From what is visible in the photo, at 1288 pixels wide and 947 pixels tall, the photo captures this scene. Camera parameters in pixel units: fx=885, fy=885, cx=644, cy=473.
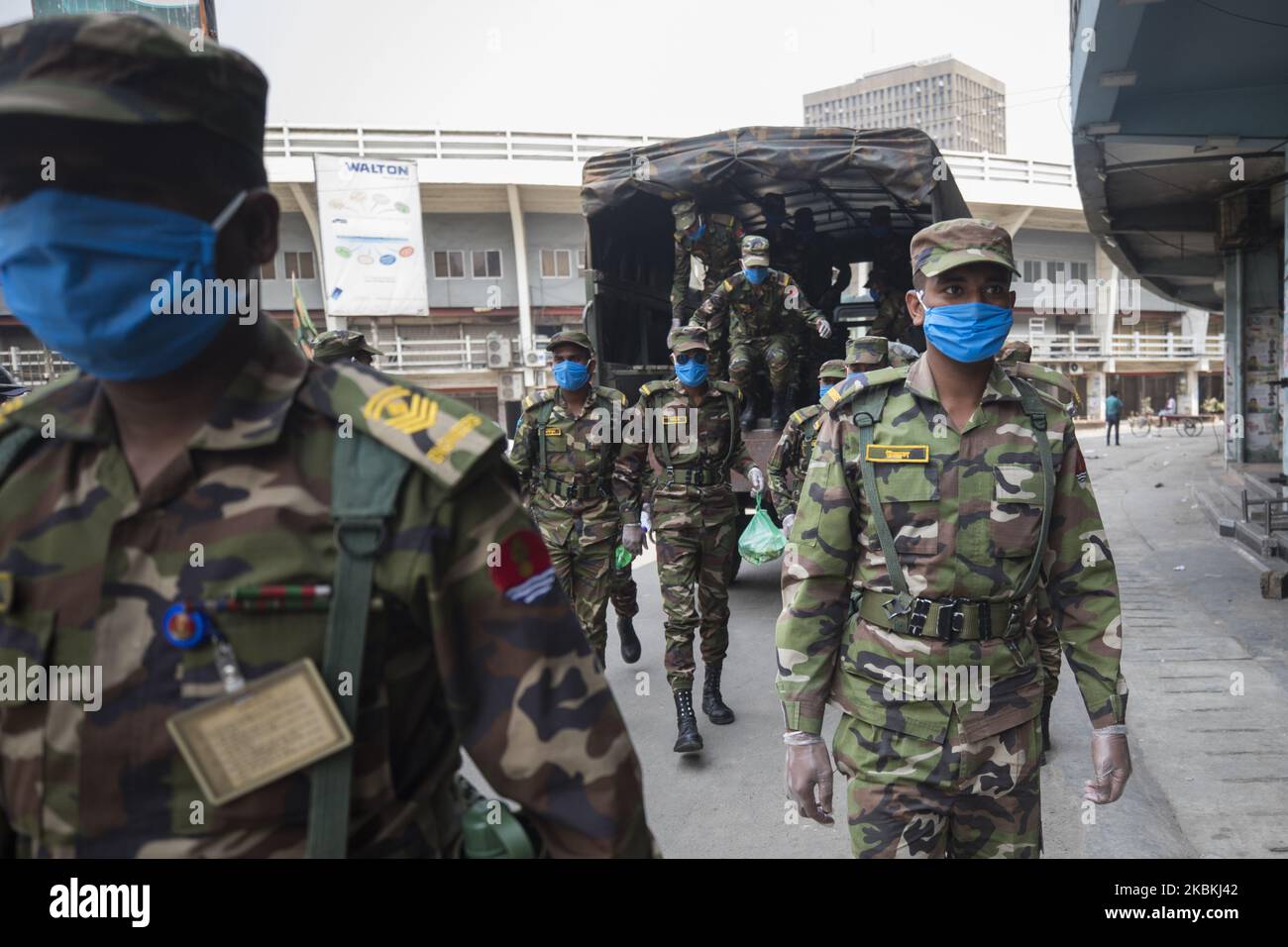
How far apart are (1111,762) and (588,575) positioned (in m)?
3.21

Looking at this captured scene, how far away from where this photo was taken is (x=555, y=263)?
96.3ft

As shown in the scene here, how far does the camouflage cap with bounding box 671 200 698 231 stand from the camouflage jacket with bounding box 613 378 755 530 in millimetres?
2162

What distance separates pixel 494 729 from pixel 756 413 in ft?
23.2

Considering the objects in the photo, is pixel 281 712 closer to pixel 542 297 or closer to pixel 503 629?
pixel 503 629

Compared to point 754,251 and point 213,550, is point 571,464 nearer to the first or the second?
point 754,251

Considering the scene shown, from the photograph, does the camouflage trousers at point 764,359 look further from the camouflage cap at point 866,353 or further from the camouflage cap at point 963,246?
the camouflage cap at point 963,246

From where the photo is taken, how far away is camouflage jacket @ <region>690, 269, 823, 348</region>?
7098 millimetres

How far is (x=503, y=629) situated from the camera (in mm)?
1071

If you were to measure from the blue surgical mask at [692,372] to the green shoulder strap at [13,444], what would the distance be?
4.16 meters

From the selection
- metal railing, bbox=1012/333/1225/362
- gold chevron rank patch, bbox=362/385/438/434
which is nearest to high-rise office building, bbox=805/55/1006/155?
metal railing, bbox=1012/333/1225/362

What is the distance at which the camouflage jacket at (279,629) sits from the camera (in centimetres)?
102

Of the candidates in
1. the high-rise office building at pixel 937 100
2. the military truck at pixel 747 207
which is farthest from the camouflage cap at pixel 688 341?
the high-rise office building at pixel 937 100

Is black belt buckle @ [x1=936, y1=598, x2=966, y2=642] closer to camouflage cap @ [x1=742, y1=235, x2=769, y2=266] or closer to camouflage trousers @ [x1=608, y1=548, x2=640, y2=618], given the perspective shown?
camouflage trousers @ [x1=608, y1=548, x2=640, y2=618]
